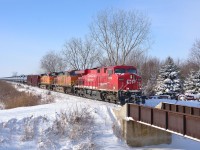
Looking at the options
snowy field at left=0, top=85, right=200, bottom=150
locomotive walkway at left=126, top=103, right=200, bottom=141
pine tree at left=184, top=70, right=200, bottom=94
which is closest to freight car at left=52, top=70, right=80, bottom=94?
snowy field at left=0, top=85, right=200, bottom=150

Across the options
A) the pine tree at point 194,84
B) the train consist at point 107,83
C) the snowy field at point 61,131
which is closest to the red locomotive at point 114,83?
the train consist at point 107,83

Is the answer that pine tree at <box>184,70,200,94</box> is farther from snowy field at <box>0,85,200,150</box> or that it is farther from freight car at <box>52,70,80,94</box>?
snowy field at <box>0,85,200,150</box>

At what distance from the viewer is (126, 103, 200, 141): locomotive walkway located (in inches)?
453

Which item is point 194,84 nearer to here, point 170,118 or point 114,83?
point 114,83

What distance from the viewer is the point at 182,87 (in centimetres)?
4906

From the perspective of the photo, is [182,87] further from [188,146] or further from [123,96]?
[188,146]

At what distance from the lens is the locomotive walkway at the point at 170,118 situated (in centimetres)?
1150

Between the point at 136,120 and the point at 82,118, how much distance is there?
2803 mm

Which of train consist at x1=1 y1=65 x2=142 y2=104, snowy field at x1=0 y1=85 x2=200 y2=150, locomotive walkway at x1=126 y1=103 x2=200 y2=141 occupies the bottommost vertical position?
snowy field at x1=0 y1=85 x2=200 y2=150

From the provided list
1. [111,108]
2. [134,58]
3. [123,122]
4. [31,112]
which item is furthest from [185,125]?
[134,58]

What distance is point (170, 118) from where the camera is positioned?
12969mm

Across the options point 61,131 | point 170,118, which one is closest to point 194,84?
point 61,131

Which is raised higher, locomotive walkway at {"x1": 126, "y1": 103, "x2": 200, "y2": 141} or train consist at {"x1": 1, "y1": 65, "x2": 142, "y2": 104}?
train consist at {"x1": 1, "y1": 65, "x2": 142, "y2": 104}

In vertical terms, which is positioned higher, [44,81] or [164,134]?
[44,81]
